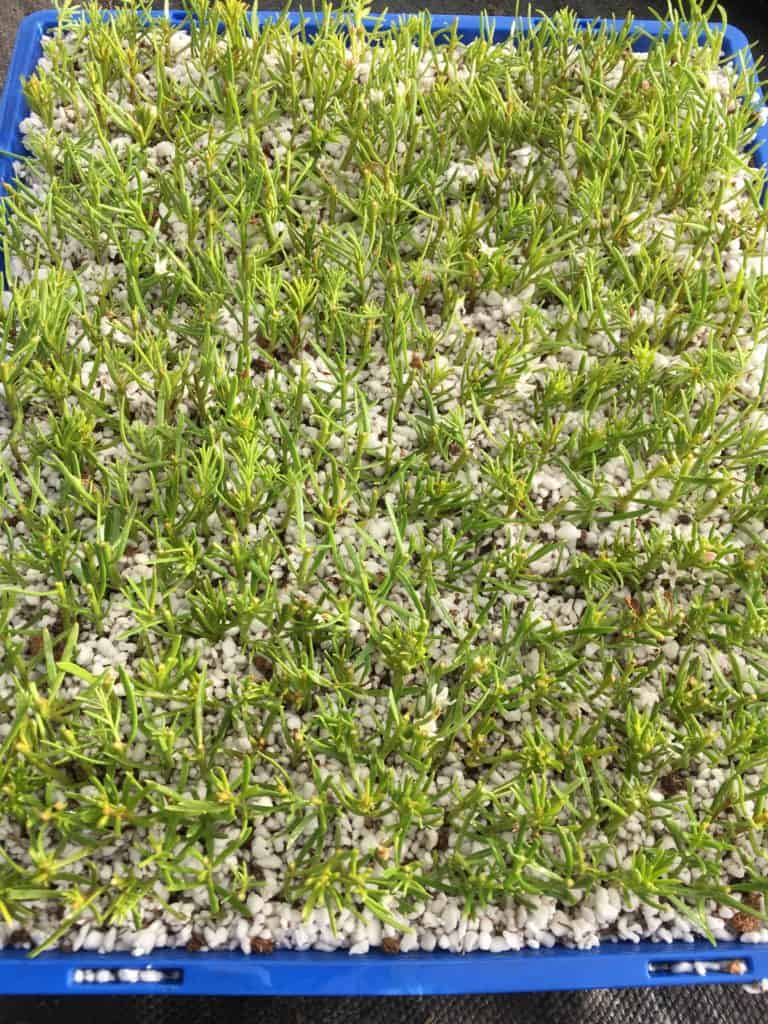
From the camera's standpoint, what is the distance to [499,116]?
1172 mm

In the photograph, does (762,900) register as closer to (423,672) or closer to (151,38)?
(423,672)

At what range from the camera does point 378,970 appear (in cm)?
82

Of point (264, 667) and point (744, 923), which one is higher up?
point (264, 667)

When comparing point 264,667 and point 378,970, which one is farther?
point 264,667

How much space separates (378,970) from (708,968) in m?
0.32

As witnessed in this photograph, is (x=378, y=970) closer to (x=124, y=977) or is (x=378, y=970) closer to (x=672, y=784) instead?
(x=124, y=977)

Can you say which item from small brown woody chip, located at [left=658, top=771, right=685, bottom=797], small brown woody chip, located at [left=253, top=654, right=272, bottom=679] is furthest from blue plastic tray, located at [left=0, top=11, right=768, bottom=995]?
small brown woody chip, located at [left=253, top=654, right=272, bottom=679]

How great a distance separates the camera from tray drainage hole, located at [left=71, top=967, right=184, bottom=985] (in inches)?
32.1

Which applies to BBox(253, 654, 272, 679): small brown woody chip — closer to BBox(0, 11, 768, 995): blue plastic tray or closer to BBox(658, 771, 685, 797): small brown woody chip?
BBox(0, 11, 768, 995): blue plastic tray

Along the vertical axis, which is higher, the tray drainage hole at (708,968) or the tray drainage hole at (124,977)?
the tray drainage hole at (124,977)

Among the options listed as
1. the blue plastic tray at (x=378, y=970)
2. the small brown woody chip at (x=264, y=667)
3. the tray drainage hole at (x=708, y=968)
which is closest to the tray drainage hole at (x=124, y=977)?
the blue plastic tray at (x=378, y=970)

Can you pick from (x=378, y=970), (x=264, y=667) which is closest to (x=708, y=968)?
(x=378, y=970)

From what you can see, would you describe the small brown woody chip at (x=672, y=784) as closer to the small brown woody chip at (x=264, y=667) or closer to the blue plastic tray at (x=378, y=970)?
the blue plastic tray at (x=378, y=970)

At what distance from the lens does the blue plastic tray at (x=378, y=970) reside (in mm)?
810
